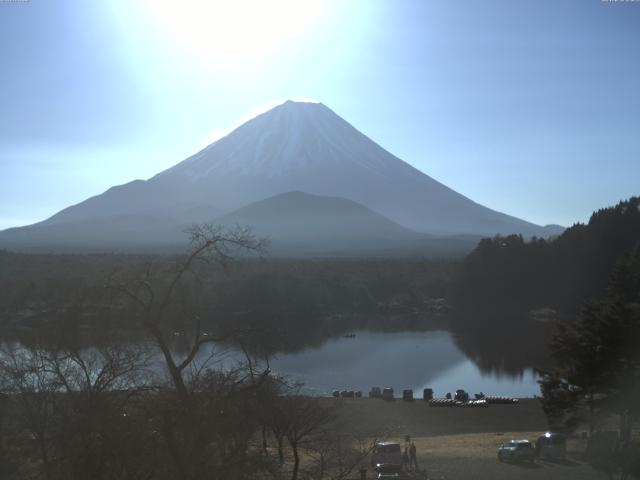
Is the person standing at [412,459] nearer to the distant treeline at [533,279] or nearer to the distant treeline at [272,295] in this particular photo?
the distant treeline at [272,295]

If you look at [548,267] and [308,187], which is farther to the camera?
[308,187]

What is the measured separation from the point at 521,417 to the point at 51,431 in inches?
460

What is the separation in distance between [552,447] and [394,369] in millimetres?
12784

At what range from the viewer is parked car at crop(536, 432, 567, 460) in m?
9.16

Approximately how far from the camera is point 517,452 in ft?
29.6

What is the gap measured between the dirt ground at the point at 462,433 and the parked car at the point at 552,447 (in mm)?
131

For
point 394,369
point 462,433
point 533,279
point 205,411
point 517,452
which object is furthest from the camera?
point 533,279

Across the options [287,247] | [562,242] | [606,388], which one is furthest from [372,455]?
[287,247]

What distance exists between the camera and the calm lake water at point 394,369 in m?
19.0

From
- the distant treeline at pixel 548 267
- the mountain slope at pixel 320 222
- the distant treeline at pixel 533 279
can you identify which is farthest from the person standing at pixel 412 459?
the mountain slope at pixel 320 222

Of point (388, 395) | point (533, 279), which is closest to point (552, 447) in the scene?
point (388, 395)

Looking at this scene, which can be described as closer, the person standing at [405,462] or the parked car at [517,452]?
the person standing at [405,462]

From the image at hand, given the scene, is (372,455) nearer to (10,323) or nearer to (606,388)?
(606,388)

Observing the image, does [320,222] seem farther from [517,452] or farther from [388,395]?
[517,452]
